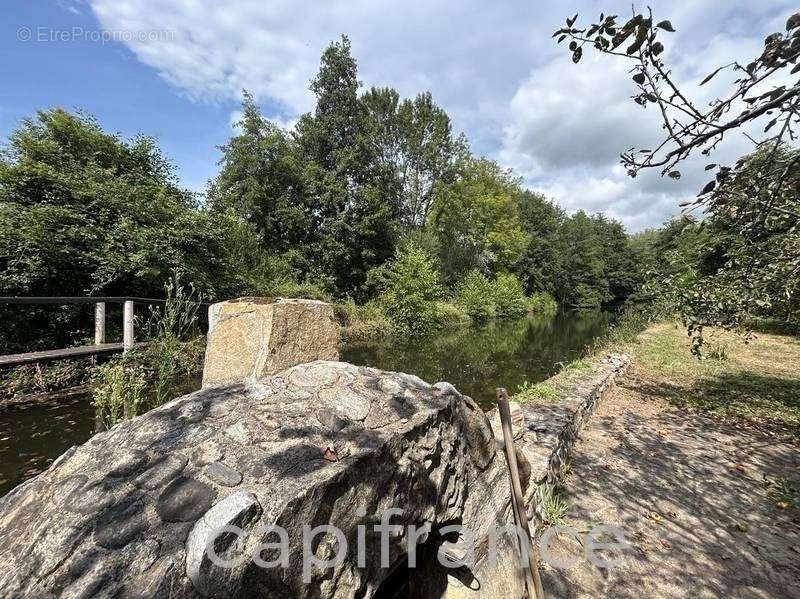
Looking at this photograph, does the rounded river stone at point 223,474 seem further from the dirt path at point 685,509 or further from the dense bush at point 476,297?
the dense bush at point 476,297

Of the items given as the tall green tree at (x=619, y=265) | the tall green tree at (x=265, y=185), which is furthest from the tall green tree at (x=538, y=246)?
the tall green tree at (x=265, y=185)

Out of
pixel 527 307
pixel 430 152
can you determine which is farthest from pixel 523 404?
pixel 527 307

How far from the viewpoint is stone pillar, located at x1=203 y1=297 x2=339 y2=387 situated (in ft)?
9.08

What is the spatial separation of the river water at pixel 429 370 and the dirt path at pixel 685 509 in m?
2.87

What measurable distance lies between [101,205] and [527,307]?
29436 millimetres

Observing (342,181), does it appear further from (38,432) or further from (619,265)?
(619,265)

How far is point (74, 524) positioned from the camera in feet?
3.45

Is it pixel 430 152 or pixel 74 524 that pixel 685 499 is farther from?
pixel 430 152

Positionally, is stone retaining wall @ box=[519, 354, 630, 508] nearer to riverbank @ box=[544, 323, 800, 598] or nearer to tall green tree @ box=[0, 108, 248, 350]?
riverbank @ box=[544, 323, 800, 598]

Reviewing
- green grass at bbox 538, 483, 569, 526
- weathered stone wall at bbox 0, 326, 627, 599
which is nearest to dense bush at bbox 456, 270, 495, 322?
green grass at bbox 538, 483, 569, 526

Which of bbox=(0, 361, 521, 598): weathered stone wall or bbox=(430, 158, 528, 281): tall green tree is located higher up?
bbox=(430, 158, 528, 281): tall green tree

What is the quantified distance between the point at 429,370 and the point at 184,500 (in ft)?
29.6

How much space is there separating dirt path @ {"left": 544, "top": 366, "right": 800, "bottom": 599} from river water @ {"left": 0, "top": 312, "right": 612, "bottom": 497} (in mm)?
2874

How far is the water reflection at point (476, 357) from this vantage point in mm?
9109
